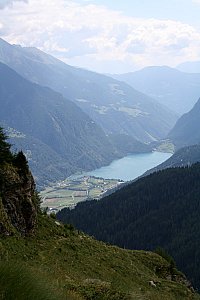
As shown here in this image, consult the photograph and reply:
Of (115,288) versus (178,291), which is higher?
(115,288)

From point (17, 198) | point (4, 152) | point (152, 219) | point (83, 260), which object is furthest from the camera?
point (152, 219)

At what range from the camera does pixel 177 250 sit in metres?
139

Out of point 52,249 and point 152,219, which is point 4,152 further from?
point 152,219

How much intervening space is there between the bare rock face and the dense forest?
101 metres

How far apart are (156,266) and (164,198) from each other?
485 ft

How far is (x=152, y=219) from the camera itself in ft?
571

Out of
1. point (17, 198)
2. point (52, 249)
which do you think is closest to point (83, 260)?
point (52, 249)

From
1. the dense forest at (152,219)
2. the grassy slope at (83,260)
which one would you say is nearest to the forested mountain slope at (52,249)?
the grassy slope at (83,260)

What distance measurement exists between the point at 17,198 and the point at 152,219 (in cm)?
14670

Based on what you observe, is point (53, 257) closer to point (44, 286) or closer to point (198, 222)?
point (44, 286)

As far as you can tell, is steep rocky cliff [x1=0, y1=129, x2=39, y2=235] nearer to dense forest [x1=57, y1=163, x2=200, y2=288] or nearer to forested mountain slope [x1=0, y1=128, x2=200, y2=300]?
forested mountain slope [x1=0, y1=128, x2=200, y2=300]

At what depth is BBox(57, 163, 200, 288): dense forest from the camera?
14550cm

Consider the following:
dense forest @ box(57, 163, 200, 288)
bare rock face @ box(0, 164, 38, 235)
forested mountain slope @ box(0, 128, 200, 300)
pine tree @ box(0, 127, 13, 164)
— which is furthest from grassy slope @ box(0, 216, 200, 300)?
dense forest @ box(57, 163, 200, 288)

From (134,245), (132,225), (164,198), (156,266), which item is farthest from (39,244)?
(164,198)
